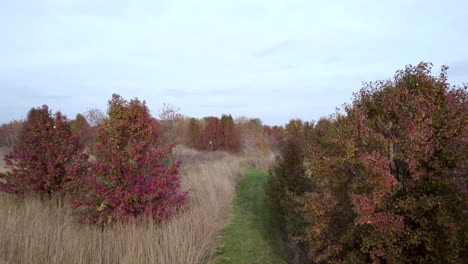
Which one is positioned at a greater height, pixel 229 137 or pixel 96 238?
pixel 229 137

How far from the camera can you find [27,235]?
4328 mm

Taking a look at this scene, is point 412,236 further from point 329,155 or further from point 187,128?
point 187,128

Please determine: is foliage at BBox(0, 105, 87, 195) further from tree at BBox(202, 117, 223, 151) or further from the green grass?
tree at BBox(202, 117, 223, 151)

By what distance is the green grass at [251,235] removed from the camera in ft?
19.1

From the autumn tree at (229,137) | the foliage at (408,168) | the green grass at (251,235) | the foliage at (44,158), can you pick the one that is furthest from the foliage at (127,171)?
the autumn tree at (229,137)

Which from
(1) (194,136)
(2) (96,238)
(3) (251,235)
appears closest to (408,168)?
(3) (251,235)

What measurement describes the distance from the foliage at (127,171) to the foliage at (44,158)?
192 centimetres

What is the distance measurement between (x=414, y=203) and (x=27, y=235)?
5482mm

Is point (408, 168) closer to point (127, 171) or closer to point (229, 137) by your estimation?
point (127, 171)

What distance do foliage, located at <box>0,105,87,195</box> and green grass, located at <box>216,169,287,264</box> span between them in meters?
4.33

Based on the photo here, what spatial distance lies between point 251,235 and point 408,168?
4533 millimetres

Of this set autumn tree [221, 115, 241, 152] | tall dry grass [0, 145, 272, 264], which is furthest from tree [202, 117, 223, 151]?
tall dry grass [0, 145, 272, 264]

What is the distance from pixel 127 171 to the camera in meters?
5.76

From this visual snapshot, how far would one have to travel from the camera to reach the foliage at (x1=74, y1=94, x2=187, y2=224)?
5594 millimetres
